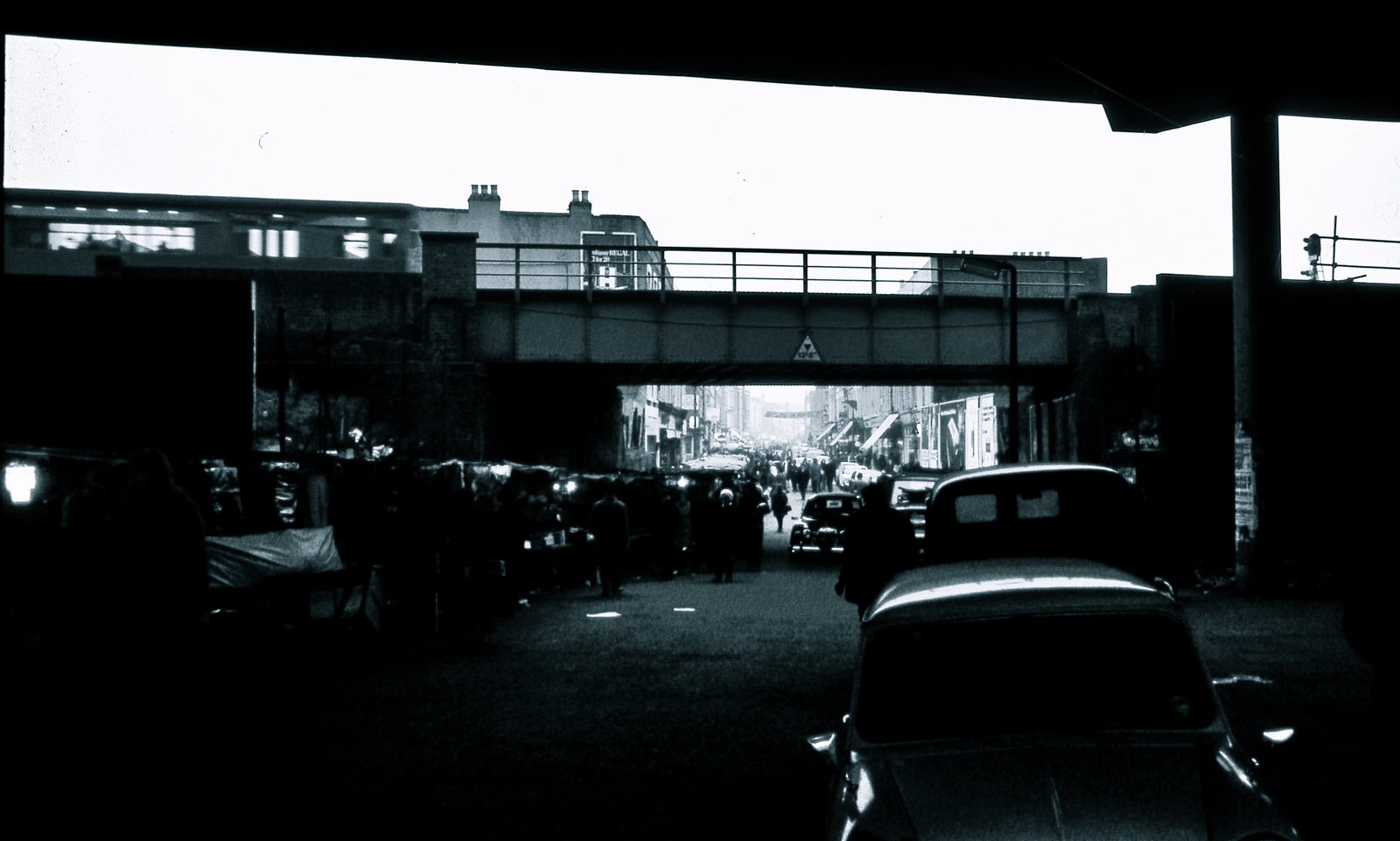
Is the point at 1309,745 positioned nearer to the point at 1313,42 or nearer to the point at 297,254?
the point at 1313,42

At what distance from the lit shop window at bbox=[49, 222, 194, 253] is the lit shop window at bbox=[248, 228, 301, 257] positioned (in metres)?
1.42

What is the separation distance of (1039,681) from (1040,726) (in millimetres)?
187

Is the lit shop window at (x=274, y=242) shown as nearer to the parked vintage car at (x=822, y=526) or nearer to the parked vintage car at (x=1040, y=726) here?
the parked vintage car at (x=822, y=526)

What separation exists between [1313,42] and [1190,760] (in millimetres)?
15308

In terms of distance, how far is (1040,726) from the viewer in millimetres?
4641

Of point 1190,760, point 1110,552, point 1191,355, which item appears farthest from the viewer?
point 1191,355

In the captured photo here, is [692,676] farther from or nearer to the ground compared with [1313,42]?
nearer to the ground

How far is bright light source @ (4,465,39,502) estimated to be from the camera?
15023mm

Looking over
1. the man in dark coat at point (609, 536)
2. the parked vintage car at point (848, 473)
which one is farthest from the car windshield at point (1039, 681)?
the parked vintage car at point (848, 473)

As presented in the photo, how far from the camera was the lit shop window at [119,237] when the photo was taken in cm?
2980

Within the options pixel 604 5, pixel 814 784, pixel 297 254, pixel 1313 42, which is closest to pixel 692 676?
pixel 814 784

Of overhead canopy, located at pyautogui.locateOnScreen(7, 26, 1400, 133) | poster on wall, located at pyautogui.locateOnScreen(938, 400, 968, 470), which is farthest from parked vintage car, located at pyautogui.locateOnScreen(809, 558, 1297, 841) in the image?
poster on wall, located at pyautogui.locateOnScreen(938, 400, 968, 470)

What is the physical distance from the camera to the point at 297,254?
1262 inches

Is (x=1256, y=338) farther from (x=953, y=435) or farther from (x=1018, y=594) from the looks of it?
(x=953, y=435)
